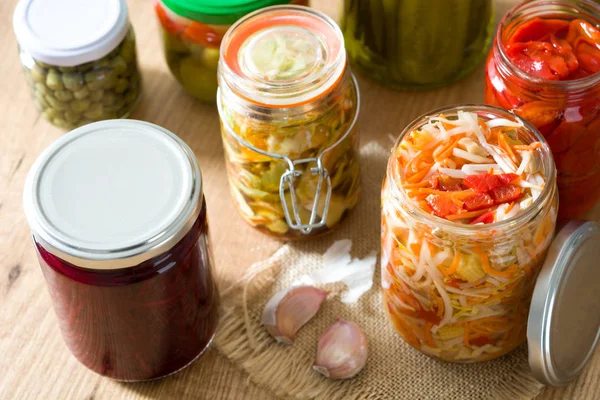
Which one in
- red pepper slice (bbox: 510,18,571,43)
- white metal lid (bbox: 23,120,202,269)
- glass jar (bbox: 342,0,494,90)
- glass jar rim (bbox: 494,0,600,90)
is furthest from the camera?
glass jar (bbox: 342,0,494,90)

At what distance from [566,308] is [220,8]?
0.62 m

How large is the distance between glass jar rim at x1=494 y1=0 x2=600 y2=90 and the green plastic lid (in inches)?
13.0

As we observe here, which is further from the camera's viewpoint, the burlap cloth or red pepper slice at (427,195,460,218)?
the burlap cloth

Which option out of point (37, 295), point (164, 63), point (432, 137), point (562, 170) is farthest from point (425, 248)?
point (164, 63)

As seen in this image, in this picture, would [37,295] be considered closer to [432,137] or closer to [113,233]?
[113,233]

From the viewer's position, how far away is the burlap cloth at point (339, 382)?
44.1 inches

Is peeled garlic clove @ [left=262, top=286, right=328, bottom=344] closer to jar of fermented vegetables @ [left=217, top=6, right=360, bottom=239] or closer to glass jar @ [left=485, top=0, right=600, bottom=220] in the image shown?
jar of fermented vegetables @ [left=217, top=6, right=360, bottom=239]

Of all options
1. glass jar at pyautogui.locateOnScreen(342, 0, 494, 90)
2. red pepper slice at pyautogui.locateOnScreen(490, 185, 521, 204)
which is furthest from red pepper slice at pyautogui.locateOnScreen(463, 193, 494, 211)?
glass jar at pyautogui.locateOnScreen(342, 0, 494, 90)

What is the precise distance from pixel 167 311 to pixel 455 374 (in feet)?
1.25

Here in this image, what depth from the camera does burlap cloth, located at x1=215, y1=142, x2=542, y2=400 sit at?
3.67 feet

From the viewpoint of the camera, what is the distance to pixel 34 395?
1131mm

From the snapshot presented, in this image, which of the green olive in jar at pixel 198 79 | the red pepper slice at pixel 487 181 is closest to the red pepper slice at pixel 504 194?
the red pepper slice at pixel 487 181

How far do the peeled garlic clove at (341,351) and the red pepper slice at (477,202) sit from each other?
270 mm

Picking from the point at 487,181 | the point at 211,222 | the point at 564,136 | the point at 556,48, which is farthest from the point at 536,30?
Result: the point at 211,222
